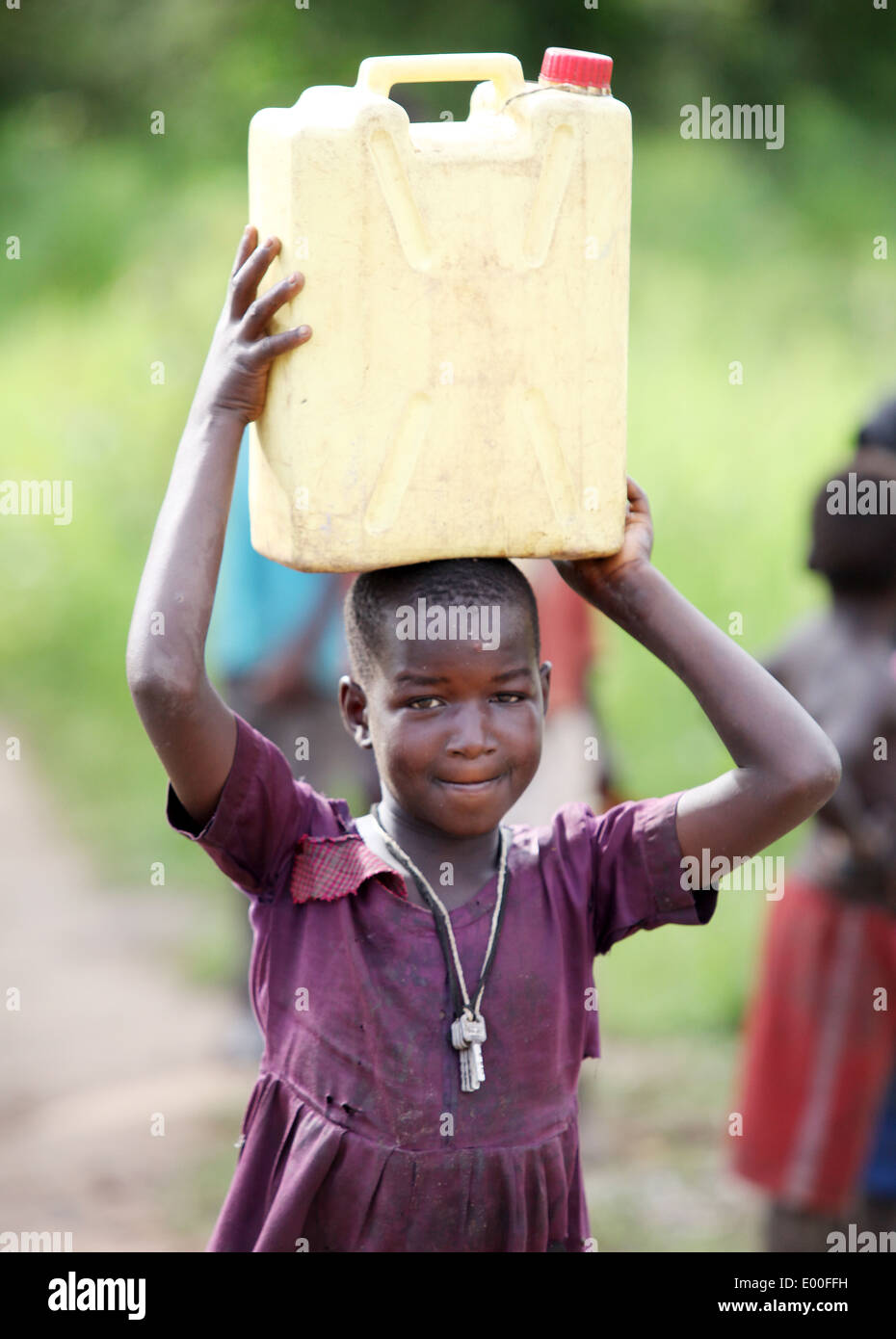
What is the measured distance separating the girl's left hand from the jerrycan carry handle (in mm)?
489

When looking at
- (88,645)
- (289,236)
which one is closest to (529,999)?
(289,236)

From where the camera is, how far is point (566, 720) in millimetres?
4520

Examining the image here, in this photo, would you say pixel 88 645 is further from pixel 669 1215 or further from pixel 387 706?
pixel 387 706

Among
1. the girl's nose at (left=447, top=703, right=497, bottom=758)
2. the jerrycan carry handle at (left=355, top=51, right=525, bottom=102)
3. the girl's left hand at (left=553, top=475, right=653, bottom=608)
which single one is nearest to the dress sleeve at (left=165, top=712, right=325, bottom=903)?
the girl's nose at (left=447, top=703, right=497, bottom=758)

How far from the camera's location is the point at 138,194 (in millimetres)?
12320

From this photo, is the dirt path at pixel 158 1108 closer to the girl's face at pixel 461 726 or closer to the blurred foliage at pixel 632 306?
the blurred foliage at pixel 632 306

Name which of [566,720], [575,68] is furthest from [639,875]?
[566,720]

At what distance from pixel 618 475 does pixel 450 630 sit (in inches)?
10.5

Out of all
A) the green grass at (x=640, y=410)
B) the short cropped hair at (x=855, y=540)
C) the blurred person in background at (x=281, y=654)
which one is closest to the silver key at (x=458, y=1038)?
the short cropped hair at (x=855, y=540)

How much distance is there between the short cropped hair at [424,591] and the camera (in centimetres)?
201

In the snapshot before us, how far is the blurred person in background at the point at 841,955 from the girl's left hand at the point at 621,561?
1511 mm

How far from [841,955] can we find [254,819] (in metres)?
1.86

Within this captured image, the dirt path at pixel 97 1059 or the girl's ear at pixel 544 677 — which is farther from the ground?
the girl's ear at pixel 544 677

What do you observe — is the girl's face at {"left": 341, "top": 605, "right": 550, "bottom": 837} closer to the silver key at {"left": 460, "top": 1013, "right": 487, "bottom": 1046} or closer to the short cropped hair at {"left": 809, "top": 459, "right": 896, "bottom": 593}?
the silver key at {"left": 460, "top": 1013, "right": 487, "bottom": 1046}
